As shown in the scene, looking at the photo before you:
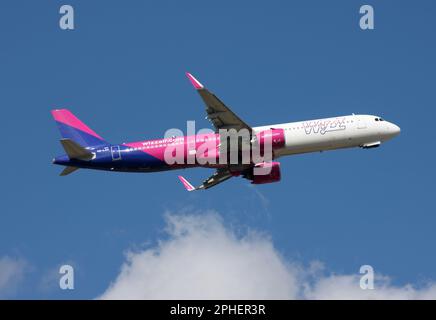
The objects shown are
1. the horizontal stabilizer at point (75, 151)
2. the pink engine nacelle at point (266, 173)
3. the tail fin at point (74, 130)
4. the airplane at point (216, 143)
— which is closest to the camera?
the horizontal stabilizer at point (75, 151)

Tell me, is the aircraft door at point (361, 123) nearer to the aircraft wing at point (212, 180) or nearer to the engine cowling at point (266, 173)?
the engine cowling at point (266, 173)

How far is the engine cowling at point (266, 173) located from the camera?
87.1 metres

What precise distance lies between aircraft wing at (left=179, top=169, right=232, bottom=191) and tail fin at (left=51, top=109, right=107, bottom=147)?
1196 centimetres

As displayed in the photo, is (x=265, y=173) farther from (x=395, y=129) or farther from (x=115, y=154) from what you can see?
(x=115, y=154)

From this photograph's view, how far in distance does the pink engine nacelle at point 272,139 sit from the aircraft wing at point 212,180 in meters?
9.80

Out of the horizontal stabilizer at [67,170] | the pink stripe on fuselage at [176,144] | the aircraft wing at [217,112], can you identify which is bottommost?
the horizontal stabilizer at [67,170]

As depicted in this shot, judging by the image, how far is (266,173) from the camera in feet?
288

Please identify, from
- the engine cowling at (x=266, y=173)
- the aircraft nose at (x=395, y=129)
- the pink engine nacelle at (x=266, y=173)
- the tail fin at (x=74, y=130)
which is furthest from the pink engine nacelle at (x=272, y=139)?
the tail fin at (x=74, y=130)

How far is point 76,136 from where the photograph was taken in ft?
279

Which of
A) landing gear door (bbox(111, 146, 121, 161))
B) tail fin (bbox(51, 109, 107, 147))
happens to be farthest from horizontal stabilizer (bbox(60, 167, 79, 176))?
landing gear door (bbox(111, 146, 121, 161))

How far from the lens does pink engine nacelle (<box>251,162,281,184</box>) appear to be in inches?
3428
